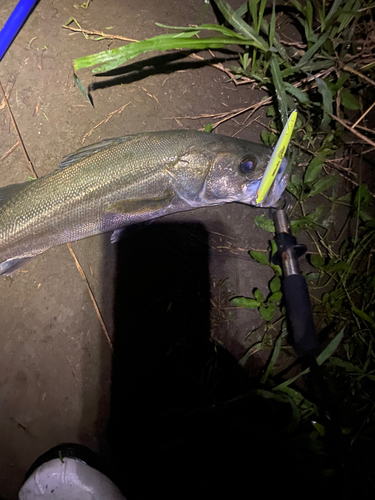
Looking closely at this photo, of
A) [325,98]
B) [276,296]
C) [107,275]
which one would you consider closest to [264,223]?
[276,296]

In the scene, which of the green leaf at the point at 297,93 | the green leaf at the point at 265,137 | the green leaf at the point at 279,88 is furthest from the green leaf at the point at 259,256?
the green leaf at the point at 297,93

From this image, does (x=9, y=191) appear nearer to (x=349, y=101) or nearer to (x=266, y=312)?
(x=266, y=312)

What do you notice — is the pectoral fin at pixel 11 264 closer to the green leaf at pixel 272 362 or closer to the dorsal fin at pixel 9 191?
the dorsal fin at pixel 9 191

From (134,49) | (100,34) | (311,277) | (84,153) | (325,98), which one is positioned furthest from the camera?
(100,34)

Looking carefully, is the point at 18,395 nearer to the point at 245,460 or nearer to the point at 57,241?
the point at 57,241

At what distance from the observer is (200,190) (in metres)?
2.55

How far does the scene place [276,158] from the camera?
2.11 meters

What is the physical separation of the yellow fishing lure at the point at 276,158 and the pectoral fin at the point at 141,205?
0.80 meters

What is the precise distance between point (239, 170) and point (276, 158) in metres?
0.42

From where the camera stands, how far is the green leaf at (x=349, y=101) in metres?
2.48

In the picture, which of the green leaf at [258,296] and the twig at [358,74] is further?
the green leaf at [258,296]

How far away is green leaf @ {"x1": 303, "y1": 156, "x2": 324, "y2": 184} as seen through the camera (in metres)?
2.66

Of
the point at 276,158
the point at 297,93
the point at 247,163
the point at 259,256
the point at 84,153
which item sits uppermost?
the point at 297,93

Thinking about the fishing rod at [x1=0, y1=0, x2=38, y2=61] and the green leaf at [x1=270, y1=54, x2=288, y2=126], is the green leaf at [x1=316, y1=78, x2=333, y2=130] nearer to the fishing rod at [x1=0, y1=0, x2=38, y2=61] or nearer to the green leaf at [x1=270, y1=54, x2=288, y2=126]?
the green leaf at [x1=270, y1=54, x2=288, y2=126]
